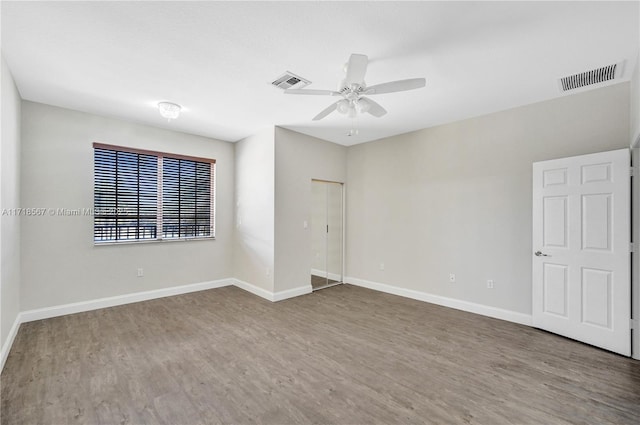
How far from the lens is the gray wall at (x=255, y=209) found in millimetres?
4691

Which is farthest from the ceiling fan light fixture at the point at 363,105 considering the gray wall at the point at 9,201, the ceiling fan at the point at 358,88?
the gray wall at the point at 9,201

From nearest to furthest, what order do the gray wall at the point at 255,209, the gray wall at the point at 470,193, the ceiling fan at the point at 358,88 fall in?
the ceiling fan at the point at 358,88, the gray wall at the point at 470,193, the gray wall at the point at 255,209

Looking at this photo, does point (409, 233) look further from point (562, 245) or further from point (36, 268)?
point (36, 268)

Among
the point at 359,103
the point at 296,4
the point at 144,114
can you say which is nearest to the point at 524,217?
the point at 359,103

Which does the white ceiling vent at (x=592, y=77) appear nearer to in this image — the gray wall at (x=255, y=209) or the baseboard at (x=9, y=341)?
the gray wall at (x=255, y=209)

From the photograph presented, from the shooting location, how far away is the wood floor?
6.61ft

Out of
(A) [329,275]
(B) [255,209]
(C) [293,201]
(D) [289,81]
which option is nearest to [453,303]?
(A) [329,275]

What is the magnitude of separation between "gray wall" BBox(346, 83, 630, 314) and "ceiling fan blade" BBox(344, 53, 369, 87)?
8.48 ft

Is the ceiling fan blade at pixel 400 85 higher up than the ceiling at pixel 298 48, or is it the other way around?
the ceiling at pixel 298 48

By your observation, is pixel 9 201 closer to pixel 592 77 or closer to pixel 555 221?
pixel 555 221

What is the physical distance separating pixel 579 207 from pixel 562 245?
0.46m

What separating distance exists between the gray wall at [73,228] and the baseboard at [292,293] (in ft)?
5.81

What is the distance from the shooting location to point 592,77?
116 inches

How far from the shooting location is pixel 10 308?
304cm
